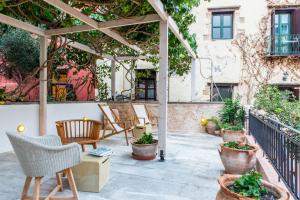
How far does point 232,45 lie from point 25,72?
7064 millimetres

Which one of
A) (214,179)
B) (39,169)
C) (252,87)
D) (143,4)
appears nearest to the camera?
(39,169)

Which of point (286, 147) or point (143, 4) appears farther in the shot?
point (143, 4)

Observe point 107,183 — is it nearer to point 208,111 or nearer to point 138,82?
point 208,111

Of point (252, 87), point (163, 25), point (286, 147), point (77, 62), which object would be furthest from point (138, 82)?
point (286, 147)

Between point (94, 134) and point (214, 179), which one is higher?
point (94, 134)

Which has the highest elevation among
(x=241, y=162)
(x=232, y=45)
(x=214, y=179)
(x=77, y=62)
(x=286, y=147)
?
(x=232, y=45)

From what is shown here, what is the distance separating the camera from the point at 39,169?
7.86 ft

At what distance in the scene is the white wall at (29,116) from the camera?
4.90 m

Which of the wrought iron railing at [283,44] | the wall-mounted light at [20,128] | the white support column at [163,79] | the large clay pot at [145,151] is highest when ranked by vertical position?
the wrought iron railing at [283,44]

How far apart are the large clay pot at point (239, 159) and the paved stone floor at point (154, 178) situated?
0.90 ft

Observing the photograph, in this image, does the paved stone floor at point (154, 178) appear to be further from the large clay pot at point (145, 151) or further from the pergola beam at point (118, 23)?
the pergola beam at point (118, 23)

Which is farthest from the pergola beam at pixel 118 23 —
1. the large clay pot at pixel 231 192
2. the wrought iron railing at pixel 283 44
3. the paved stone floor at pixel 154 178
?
the wrought iron railing at pixel 283 44

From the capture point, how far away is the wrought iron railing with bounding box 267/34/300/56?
30.4 ft

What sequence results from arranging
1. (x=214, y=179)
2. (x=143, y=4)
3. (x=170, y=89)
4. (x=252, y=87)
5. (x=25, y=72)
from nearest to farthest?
1. (x=214, y=179)
2. (x=143, y=4)
3. (x=25, y=72)
4. (x=252, y=87)
5. (x=170, y=89)
